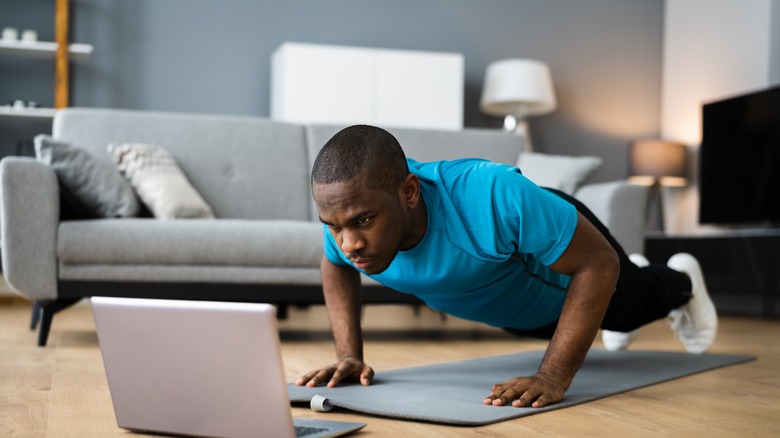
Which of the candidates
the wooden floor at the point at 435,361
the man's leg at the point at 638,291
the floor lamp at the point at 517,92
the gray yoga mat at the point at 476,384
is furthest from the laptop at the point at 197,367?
the floor lamp at the point at 517,92

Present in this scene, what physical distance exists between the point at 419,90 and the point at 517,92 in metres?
0.64

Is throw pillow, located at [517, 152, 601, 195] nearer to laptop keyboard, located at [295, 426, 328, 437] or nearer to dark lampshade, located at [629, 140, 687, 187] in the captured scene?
dark lampshade, located at [629, 140, 687, 187]

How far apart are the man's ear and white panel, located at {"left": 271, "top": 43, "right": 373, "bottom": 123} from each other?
339 centimetres

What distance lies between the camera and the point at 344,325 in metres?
1.63

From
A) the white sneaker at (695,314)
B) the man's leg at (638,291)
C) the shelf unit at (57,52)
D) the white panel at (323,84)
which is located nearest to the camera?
the man's leg at (638,291)

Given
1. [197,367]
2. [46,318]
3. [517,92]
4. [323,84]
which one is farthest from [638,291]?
[517,92]

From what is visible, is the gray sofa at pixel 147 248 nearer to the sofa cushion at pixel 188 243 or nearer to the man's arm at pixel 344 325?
the sofa cushion at pixel 188 243

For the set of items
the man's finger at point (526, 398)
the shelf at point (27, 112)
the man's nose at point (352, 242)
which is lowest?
the man's finger at point (526, 398)

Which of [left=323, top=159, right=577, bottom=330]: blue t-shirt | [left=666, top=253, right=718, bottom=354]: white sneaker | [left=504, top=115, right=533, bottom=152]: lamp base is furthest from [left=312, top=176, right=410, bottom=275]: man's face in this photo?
[left=504, top=115, right=533, bottom=152]: lamp base

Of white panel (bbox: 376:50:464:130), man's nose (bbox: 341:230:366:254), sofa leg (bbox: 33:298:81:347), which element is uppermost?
white panel (bbox: 376:50:464:130)

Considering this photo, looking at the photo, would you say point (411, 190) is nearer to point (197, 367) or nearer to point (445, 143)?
point (197, 367)

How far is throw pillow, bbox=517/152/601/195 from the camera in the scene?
3.21 metres

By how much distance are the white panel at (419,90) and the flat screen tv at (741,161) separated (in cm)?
159

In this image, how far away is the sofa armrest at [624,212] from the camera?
2.81 metres
